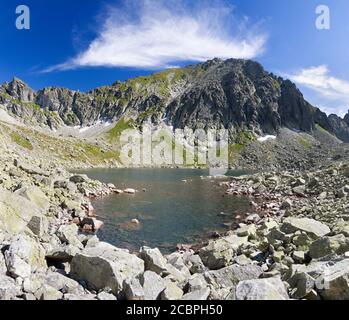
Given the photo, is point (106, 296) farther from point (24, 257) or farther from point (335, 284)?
point (335, 284)

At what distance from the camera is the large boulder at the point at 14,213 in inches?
925

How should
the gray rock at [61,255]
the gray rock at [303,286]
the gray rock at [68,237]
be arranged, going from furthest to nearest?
the gray rock at [68,237]
the gray rock at [61,255]
the gray rock at [303,286]

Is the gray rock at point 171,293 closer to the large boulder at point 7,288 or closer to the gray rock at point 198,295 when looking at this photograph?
the gray rock at point 198,295

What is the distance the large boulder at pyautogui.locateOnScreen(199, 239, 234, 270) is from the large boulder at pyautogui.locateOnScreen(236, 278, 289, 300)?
1009 cm

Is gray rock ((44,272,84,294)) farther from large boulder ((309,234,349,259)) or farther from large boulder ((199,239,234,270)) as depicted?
large boulder ((309,234,349,259))

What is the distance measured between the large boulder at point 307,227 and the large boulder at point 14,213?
1976 cm

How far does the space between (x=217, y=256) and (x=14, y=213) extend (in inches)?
608

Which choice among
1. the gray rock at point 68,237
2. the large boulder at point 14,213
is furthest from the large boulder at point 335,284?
the large boulder at point 14,213

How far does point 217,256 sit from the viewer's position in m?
23.7

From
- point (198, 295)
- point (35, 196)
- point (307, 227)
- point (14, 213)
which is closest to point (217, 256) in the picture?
point (307, 227)

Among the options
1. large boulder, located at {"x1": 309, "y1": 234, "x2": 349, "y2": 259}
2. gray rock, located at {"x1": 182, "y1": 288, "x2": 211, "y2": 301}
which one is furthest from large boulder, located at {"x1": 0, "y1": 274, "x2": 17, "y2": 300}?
large boulder, located at {"x1": 309, "y1": 234, "x2": 349, "y2": 259}

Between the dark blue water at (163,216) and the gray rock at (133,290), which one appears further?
the dark blue water at (163,216)

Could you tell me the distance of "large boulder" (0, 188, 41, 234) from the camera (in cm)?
2348
